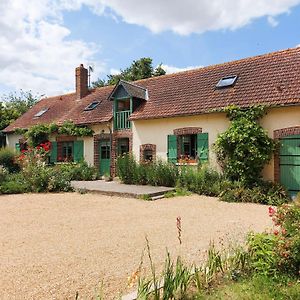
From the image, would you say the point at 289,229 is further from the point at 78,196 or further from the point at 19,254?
the point at 78,196

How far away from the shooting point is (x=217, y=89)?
14.2 metres

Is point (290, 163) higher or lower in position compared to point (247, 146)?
lower

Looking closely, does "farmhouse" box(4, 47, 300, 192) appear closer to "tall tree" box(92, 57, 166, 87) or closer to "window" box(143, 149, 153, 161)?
"window" box(143, 149, 153, 161)

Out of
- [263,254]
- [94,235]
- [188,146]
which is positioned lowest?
[94,235]

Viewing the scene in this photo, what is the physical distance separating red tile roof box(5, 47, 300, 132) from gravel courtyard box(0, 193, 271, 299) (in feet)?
14.1

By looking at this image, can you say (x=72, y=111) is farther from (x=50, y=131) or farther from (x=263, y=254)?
(x=263, y=254)

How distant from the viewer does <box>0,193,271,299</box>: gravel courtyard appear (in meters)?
4.09

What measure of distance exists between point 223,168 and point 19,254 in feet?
29.2

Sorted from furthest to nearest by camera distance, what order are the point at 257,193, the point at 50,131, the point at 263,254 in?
the point at 50,131 → the point at 257,193 → the point at 263,254

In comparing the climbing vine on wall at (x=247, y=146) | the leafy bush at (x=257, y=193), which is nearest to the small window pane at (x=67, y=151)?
the climbing vine on wall at (x=247, y=146)

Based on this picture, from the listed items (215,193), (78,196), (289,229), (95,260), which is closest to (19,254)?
(95,260)

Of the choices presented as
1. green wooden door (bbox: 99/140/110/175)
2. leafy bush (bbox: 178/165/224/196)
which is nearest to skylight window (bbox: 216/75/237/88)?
leafy bush (bbox: 178/165/224/196)

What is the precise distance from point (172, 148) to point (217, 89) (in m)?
3.24

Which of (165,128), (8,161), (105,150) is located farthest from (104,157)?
(8,161)
